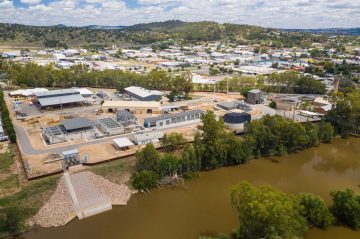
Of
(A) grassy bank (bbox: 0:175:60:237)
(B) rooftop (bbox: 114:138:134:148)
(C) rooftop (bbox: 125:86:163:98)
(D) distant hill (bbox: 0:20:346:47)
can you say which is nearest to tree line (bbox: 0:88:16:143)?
(A) grassy bank (bbox: 0:175:60:237)

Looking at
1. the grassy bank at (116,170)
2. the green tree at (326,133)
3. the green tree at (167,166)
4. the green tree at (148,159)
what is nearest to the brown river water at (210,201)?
Result: the green tree at (167,166)

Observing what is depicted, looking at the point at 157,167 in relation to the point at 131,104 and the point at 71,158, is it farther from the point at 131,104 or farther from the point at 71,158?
the point at 131,104

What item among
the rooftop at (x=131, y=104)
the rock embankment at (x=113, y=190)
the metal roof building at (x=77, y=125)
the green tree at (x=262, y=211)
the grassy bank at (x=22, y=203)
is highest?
the green tree at (x=262, y=211)

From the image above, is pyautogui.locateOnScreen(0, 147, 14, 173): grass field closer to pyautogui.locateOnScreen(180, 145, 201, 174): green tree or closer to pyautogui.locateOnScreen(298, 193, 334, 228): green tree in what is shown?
pyautogui.locateOnScreen(180, 145, 201, 174): green tree

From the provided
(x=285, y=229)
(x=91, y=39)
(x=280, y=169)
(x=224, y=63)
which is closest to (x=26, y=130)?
(x=280, y=169)

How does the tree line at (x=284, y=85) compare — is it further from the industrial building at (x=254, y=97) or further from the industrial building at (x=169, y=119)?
the industrial building at (x=169, y=119)

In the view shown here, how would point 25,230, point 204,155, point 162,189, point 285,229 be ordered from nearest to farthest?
point 285,229, point 25,230, point 162,189, point 204,155

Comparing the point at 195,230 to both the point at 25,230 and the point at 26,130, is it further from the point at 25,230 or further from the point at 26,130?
the point at 26,130
